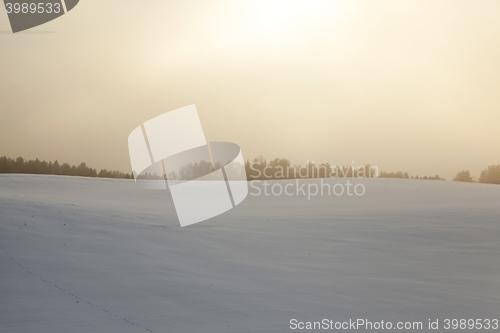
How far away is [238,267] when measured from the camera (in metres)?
3.79

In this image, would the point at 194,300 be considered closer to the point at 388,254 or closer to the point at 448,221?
the point at 388,254

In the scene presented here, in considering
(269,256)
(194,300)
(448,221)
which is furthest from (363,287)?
(448,221)

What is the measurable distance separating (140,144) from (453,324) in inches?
177

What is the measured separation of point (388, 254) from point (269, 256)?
1.37 meters

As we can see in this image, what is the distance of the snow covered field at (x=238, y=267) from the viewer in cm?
287

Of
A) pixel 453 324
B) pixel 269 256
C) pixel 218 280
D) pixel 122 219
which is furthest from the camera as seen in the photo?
pixel 122 219

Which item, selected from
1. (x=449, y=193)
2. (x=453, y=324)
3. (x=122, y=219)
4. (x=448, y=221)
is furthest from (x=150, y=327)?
(x=449, y=193)

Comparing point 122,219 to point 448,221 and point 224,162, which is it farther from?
point 448,221

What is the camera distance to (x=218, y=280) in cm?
346

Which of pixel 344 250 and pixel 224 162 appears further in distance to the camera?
pixel 224 162

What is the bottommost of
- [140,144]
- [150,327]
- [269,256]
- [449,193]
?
[449,193]

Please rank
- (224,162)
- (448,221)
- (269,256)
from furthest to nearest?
(224,162) → (448,221) → (269,256)

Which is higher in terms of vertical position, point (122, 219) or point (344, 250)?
point (122, 219)

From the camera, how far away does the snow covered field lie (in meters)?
2.87
